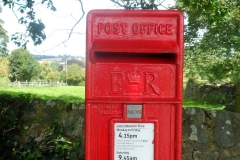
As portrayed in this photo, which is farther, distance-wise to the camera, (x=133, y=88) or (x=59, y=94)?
(x=59, y=94)

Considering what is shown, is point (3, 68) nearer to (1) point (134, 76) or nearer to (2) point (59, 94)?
(2) point (59, 94)

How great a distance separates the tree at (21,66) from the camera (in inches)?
1140

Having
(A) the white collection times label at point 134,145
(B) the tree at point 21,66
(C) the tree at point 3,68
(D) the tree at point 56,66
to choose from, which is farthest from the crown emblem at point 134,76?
(D) the tree at point 56,66

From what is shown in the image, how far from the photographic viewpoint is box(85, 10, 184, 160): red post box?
6.46 feet

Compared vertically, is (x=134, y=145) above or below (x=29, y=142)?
above

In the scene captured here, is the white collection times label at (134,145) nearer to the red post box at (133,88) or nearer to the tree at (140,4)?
the red post box at (133,88)

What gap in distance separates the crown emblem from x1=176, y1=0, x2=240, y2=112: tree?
3609 mm

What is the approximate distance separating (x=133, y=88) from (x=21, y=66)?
93.0ft

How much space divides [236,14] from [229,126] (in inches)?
192

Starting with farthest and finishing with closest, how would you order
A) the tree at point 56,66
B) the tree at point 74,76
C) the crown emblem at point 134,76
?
the tree at point 56,66, the tree at point 74,76, the crown emblem at point 134,76

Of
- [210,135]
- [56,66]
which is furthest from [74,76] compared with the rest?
[210,135]

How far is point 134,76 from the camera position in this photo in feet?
6.46

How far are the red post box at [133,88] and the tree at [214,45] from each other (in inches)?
137

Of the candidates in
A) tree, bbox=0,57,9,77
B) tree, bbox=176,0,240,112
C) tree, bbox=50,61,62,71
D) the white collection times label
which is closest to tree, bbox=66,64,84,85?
tree, bbox=0,57,9,77
